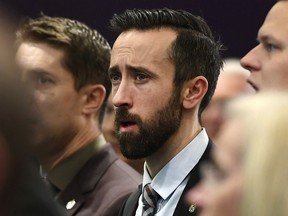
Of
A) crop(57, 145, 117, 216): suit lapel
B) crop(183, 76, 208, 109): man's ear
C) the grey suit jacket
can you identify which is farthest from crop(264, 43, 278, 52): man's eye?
crop(57, 145, 117, 216): suit lapel

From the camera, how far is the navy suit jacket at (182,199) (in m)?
3.29

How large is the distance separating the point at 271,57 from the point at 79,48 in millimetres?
1180

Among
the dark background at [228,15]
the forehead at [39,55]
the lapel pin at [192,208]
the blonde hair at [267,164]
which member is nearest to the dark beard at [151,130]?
the lapel pin at [192,208]

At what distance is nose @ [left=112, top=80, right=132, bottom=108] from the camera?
3445mm

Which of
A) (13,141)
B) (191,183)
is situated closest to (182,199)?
(191,183)

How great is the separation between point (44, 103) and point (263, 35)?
3.77 ft

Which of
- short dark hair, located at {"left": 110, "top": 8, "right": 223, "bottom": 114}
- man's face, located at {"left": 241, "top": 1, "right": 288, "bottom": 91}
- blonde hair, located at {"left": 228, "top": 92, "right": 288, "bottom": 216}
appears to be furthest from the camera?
short dark hair, located at {"left": 110, "top": 8, "right": 223, "bottom": 114}

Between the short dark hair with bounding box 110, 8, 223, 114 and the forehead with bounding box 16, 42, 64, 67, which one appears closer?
the short dark hair with bounding box 110, 8, 223, 114

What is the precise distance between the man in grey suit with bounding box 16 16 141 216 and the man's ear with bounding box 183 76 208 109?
507 millimetres

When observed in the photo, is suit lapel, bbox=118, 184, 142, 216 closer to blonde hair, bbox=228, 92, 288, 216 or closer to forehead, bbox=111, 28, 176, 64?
forehead, bbox=111, 28, 176, 64

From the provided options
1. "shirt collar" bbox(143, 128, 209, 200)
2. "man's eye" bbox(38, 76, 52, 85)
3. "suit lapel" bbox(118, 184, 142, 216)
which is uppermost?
"man's eye" bbox(38, 76, 52, 85)

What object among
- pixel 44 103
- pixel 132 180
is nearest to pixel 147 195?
pixel 132 180

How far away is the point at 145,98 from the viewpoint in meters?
3.47

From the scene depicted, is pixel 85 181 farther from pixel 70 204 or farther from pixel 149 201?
pixel 149 201
